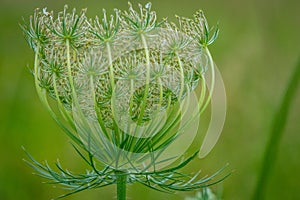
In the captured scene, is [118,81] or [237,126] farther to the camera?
[237,126]

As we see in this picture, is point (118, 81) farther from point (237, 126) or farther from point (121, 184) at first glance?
point (237, 126)

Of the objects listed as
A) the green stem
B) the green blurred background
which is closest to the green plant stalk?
the green stem

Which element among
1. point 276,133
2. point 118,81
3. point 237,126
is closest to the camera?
point 118,81

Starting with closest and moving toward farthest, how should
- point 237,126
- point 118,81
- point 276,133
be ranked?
1. point 118,81
2. point 276,133
3. point 237,126

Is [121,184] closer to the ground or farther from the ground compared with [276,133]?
closer to the ground

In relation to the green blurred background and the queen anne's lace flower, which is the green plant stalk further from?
the green blurred background

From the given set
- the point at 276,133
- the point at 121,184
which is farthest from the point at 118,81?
the point at 276,133
